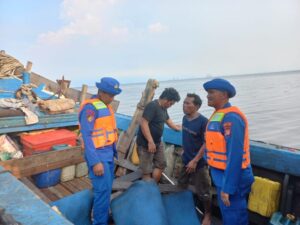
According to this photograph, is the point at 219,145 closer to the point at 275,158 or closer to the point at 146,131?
the point at 275,158

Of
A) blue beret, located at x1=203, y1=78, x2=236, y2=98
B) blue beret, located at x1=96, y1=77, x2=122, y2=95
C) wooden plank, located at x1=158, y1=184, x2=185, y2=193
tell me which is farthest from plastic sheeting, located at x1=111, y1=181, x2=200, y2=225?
blue beret, located at x1=203, y1=78, x2=236, y2=98

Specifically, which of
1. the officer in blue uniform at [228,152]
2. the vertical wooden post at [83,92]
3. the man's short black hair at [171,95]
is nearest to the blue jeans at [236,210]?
the officer in blue uniform at [228,152]

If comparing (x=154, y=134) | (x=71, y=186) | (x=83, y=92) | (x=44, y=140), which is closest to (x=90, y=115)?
(x=154, y=134)

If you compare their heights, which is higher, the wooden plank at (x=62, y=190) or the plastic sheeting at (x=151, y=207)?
the plastic sheeting at (x=151, y=207)

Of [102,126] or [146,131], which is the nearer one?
[102,126]

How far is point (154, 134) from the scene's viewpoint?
4410 millimetres

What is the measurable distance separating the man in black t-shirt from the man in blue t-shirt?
1.24 ft

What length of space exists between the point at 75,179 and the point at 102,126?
2.27 meters

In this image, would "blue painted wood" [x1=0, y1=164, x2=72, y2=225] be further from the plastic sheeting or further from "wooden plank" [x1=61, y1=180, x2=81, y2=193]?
"wooden plank" [x1=61, y1=180, x2=81, y2=193]

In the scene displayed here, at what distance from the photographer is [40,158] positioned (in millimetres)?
4742

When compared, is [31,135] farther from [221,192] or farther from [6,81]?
[221,192]

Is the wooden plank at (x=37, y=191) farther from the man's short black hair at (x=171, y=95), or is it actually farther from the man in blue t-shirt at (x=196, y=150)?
the man's short black hair at (x=171, y=95)

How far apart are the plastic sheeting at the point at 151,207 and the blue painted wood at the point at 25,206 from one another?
160cm

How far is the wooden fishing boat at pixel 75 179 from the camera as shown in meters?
1.95
